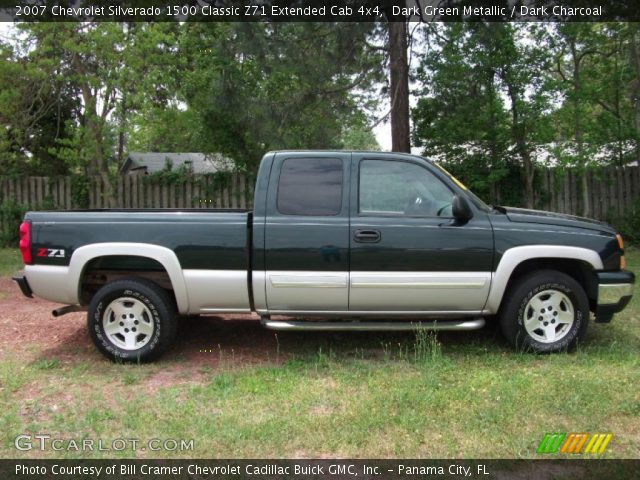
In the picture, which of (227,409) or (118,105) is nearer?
(227,409)

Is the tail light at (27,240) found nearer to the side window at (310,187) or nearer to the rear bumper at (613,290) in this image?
the side window at (310,187)

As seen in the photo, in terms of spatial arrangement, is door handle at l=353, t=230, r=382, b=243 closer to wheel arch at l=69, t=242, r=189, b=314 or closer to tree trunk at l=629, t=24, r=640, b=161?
wheel arch at l=69, t=242, r=189, b=314

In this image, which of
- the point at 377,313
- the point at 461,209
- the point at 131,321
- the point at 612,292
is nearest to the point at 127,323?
the point at 131,321

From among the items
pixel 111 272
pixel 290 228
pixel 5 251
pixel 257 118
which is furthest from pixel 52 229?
pixel 5 251

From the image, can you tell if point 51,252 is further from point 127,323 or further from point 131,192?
point 131,192

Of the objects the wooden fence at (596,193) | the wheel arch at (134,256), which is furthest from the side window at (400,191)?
the wooden fence at (596,193)

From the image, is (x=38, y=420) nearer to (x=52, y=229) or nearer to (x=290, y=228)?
(x=52, y=229)

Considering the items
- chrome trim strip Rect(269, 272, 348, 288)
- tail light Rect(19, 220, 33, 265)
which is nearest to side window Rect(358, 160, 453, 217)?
chrome trim strip Rect(269, 272, 348, 288)

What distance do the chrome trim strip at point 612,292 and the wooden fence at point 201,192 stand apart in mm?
8088

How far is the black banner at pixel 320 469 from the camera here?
129 inches

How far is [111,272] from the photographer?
18.3 ft

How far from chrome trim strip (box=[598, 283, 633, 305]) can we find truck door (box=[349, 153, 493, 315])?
1.08 meters

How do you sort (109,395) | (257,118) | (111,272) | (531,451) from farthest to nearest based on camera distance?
(257,118)
(111,272)
(109,395)
(531,451)

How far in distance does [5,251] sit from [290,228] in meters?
10.6
